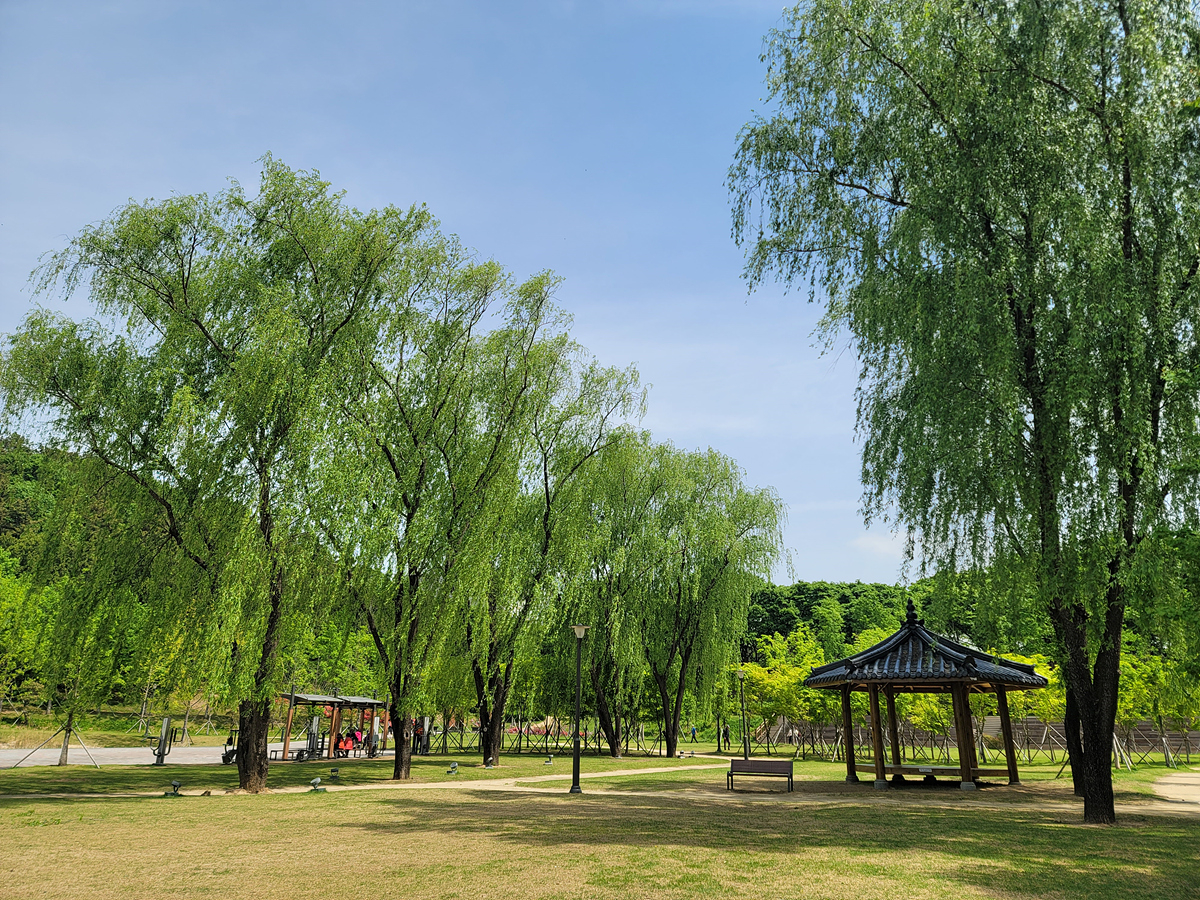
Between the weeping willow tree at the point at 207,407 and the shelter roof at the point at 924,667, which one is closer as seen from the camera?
the weeping willow tree at the point at 207,407

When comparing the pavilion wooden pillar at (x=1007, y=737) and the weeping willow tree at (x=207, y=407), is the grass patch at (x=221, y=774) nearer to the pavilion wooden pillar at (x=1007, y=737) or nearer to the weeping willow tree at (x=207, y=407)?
the weeping willow tree at (x=207, y=407)

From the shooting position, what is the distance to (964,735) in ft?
61.2

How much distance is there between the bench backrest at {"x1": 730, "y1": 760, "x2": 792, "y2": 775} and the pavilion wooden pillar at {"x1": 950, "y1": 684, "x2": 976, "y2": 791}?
186 inches

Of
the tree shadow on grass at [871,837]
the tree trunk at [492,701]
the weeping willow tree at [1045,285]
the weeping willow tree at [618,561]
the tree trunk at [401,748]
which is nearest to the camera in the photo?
the tree shadow on grass at [871,837]

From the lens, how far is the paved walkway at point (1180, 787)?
1694 centimetres

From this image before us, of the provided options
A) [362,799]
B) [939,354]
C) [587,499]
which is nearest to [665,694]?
[587,499]

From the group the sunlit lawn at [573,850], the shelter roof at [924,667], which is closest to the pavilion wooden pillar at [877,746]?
the shelter roof at [924,667]

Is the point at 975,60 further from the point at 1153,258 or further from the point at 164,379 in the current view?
the point at 164,379

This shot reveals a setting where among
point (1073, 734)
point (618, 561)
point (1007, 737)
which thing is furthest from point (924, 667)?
point (618, 561)

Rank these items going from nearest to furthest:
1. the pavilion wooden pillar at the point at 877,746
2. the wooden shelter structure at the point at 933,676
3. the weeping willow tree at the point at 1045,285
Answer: the weeping willow tree at the point at 1045,285
the wooden shelter structure at the point at 933,676
the pavilion wooden pillar at the point at 877,746

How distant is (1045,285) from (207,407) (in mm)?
15377

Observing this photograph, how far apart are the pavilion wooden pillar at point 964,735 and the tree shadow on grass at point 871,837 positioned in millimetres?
3977

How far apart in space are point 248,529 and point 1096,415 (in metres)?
15.1

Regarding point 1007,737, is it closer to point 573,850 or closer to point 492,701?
point 573,850
